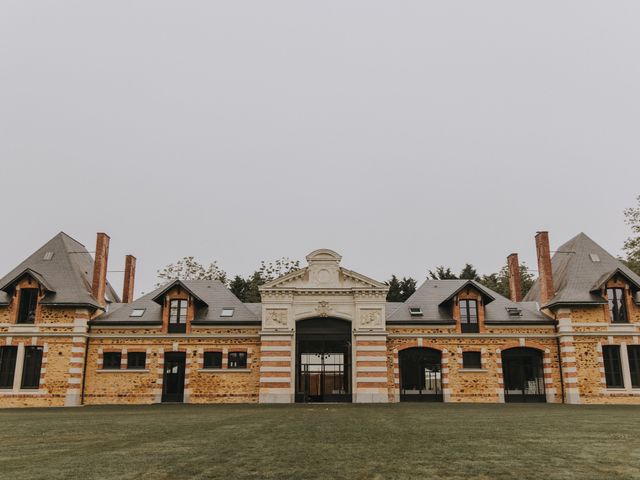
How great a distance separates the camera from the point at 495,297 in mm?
31875

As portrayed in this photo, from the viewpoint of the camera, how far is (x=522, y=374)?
2945 centimetres

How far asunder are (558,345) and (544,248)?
5.55m

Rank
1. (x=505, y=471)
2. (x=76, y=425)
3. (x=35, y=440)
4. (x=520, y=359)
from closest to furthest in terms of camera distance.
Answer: (x=505, y=471) < (x=35, y=440) < (x=76, y=425) < (x=520, y=359)

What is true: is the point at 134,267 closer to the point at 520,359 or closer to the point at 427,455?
the point at 520,359

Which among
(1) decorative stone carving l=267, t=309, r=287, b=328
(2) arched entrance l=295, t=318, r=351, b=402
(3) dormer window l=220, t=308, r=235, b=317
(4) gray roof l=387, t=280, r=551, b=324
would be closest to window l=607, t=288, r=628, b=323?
(4) gray roof l=387, t=280, r=551, b=324

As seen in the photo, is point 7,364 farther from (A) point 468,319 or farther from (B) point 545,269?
(B) point 545,269

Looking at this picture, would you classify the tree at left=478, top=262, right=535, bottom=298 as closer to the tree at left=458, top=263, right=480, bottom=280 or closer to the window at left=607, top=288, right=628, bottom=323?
the tree at left=458, top=263, right=480, bottom=280

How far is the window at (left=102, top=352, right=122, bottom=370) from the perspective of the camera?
29.5 meters

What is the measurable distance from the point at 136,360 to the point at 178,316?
3281 mm

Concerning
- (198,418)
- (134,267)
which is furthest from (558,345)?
(134,267)

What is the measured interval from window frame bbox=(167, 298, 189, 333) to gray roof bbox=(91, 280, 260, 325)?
1.97 feet

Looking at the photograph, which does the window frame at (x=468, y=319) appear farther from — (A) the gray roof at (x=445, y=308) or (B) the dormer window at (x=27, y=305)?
(B) the dormer window at (x=27, y=305)

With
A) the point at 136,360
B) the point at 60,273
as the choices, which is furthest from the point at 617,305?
the point at 60,273

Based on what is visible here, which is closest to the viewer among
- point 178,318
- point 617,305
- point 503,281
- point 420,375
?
point 617,305
